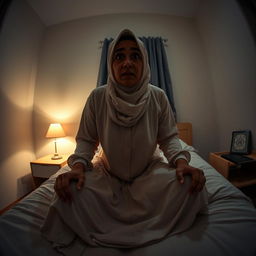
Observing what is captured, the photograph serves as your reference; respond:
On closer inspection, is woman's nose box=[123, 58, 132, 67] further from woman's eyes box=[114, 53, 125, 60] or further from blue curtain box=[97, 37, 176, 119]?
blue curtain box=[97, 37, 176, 119]

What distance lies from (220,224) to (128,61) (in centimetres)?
78

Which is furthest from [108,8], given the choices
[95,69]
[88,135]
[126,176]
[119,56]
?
[126,176]

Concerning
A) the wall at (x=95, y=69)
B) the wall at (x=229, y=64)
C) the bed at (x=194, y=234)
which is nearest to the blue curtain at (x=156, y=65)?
the wall at (x=95, y=69)

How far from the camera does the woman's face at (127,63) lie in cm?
67

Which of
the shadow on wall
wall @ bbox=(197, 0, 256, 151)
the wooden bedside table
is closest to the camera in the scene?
wall @ bbox=(197, 0, 256, 151)

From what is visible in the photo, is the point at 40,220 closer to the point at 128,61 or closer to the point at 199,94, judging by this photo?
the point at 128,61

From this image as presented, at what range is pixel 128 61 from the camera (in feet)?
2.20

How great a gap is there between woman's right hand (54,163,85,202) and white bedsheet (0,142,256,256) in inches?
6.3

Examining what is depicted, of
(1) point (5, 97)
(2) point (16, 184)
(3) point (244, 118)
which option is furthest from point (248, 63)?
(2) point (16, 184)

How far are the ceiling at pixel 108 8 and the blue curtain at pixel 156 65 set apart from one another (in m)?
0.33

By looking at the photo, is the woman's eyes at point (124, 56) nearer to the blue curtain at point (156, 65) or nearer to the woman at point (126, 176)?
the woman at point (126, 176)

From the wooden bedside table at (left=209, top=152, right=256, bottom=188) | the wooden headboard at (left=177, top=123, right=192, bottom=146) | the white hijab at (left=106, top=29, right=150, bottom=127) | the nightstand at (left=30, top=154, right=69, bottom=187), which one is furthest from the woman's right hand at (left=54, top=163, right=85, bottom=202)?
the wooden headboard at (left=177, top=123, right=192, bottom=146)

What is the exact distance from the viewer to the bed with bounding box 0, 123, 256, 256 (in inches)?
16.3

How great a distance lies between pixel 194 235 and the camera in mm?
460
